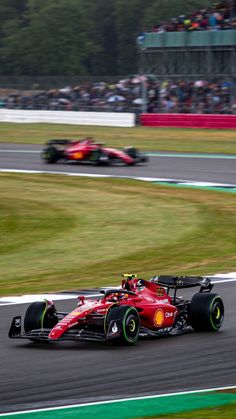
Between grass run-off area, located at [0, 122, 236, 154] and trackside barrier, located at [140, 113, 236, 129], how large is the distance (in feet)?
1.97

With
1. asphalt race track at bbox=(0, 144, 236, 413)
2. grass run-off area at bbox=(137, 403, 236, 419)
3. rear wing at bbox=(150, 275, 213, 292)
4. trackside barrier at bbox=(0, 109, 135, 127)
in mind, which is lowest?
trackside barrier at bbox=(0, 109, 135, 127)

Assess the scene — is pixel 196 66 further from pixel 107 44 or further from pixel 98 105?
pixel 107 44

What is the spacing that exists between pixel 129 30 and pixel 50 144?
65360mm

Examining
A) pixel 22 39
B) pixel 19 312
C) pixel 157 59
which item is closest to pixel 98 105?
pixel 157 59

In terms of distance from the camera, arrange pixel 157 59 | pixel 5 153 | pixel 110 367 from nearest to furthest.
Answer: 1. pixel 110 367
2. pixel 5 153
3. pixel 157 59

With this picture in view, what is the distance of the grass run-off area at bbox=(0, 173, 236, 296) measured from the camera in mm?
13836

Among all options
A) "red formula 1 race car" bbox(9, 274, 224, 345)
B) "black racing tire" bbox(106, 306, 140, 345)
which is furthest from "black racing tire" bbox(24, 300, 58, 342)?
"black racing tire" bbox(106, 306, 140, 345)

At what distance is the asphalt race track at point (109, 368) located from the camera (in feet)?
23.7

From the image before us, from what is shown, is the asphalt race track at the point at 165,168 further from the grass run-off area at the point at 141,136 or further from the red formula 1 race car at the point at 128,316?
the red formula 1 race car at the point at 128,316

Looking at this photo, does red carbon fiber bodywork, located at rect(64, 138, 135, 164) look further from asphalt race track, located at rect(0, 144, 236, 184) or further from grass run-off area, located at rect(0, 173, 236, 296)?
grass run-off area, located at rect(0, 173, 236, 296)

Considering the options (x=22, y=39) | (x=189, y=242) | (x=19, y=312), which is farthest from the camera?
(x=22, y=39)

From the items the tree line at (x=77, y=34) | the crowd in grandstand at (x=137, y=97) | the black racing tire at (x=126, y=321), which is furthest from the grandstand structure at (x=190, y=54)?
the tree line at (x=77, y=34)

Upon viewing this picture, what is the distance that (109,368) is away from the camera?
26.3 feet

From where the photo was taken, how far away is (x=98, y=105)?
4534cm
